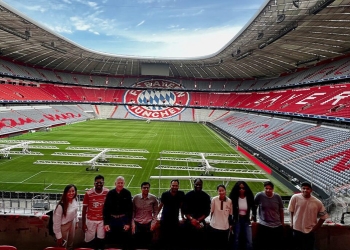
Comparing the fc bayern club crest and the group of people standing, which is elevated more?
the fc bayern club crest

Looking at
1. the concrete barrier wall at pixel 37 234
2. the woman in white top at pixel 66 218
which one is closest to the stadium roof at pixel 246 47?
the concrete barrier wall at pixel 37 234

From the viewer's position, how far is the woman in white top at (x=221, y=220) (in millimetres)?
5383

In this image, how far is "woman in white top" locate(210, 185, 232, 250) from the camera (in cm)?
538

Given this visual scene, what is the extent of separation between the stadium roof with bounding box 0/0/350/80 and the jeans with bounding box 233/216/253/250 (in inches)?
738

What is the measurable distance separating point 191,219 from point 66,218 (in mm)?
2340

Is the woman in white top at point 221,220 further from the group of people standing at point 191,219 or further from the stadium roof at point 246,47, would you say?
the stadium roof at point 246,47

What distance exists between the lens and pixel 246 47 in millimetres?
36719

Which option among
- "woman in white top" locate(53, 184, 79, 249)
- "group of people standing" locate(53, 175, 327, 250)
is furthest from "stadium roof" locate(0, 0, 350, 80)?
"woman in white top" locate(53, 184, 79, 249)

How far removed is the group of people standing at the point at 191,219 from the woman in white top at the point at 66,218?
2cm

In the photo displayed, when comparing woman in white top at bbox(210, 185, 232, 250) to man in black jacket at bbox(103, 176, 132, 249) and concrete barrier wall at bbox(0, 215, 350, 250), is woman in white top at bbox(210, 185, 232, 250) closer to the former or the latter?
concrete barrier wall at bbox(0, 215, 350, 250)

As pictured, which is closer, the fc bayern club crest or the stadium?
the stadium

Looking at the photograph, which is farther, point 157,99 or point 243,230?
point 157,99

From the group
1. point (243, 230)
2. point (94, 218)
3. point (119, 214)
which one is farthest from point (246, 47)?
point (94, 218)

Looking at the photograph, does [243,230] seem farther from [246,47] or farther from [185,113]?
[185,113]
